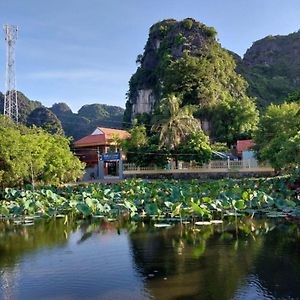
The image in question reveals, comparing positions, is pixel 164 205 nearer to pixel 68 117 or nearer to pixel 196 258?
pixel 196 258

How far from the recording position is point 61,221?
16.4m

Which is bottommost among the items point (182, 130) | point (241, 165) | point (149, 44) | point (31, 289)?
point (31, 289)

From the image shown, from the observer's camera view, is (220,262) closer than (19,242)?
Yes

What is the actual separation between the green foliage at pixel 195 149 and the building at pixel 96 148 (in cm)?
Answer: 932

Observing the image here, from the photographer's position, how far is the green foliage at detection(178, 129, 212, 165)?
32781 millimetres

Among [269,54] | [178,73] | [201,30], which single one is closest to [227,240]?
[178,73]

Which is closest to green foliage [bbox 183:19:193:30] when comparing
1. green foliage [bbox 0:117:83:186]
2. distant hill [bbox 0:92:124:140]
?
distant hill [bbox 0:92:124:140]

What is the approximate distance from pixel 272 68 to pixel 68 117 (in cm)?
3786

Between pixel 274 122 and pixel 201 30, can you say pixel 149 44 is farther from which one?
pixel 274 122

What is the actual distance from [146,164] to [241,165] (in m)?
7.59

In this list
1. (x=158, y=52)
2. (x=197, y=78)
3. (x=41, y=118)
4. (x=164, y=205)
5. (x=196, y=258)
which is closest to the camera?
(x=196, y=258)

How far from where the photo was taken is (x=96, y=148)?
43.1 meters

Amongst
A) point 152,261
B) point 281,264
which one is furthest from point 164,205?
point 281,264

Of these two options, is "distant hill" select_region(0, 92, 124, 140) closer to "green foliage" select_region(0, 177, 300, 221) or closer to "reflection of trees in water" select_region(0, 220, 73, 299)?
"green foliage" select_region(0, 177, 300, 221)
